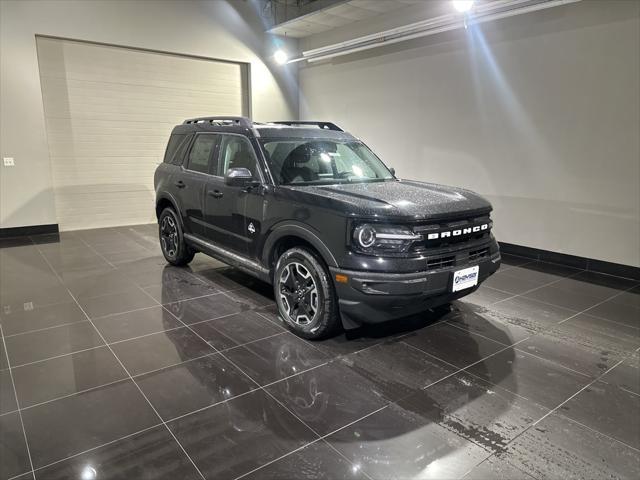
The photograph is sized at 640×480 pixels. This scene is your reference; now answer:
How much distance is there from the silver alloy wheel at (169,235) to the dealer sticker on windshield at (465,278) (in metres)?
3.43

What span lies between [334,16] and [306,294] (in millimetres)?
6522

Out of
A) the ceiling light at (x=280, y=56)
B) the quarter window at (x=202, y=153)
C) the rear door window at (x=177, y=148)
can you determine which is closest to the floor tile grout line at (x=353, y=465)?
the quarter window at (x=202, y=153)

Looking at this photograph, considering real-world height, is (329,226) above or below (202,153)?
below

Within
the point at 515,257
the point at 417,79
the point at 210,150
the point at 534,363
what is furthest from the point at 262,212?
the point at 417,79

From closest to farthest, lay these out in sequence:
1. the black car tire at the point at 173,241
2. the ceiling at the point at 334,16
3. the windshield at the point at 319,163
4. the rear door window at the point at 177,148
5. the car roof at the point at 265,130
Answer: the windshield at the point at 319,163 → the car roof at the point at 265,130 → the rear door window at the point at 177,148 → the black car tire at the point at 173,241 → the ceiling at the point at 334,16

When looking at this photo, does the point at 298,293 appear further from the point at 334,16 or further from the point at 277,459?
the point at 334,16

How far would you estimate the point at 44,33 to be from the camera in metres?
6.88

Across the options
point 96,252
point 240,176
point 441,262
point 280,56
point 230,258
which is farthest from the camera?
point 280,56

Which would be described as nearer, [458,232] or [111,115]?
[458,232]

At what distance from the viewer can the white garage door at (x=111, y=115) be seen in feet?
24.1

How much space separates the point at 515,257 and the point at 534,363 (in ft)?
11.0

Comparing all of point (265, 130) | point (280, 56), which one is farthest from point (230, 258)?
point (280, 56)

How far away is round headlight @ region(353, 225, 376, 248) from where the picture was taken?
2963mm

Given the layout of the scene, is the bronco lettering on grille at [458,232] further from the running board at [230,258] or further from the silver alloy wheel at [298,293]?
the running board at [230,258]
